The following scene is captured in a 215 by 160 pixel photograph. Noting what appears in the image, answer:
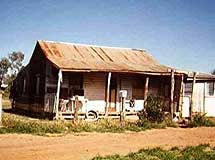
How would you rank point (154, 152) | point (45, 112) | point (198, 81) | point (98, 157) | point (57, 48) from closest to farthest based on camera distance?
point (98, 157), point (154, 152), point (45, 112), point (57, 48), point (198, 81)

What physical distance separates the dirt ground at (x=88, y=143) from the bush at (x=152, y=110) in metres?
1.52

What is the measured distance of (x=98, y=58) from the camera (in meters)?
25.6

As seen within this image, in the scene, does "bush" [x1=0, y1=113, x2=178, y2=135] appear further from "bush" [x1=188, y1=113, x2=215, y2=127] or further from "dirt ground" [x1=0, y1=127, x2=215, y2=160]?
"bush" [x1=188, y1=113, x2=215, y2=127]

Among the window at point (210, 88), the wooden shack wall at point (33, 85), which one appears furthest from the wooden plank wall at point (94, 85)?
the window at point (210, 88)

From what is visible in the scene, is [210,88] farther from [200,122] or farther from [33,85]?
[33,85]

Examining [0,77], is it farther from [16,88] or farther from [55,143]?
[55,143]

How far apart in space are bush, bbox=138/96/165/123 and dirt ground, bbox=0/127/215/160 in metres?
1.52

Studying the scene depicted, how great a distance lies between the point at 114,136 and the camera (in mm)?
15625

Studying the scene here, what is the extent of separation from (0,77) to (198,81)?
54.0 metres

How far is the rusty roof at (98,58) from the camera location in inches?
875

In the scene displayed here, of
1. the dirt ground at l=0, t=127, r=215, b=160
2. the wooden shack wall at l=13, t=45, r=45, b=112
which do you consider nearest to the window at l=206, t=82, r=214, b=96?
the dirt ground at l=0, t=127, r=215, b=160

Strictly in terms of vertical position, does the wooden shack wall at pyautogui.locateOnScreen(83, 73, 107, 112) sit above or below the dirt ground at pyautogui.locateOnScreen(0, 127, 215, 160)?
above

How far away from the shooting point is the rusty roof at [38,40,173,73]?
2223 centimetres

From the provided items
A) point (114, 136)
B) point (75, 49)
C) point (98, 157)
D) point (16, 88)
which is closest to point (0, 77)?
point (16, 88)
